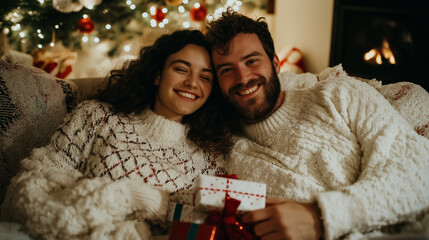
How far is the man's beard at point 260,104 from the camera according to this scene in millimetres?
1368

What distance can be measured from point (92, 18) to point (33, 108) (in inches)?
75.4

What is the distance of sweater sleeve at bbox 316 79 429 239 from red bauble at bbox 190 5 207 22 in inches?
90.1

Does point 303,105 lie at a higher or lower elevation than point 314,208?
higher

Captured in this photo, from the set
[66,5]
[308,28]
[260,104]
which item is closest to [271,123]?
[260,104]

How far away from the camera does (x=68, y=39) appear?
311cm

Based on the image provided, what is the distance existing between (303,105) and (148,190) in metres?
0.78

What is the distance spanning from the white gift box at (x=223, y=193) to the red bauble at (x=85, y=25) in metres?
2.35

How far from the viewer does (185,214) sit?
99 centimetres

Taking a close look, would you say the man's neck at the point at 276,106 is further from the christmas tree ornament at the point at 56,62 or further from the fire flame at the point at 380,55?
the christmas tree ornament at the point at 56,62

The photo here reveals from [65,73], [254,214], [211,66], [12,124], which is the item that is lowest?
[65,73]

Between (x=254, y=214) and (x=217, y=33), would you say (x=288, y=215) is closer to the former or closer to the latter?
(x=254, y=214)

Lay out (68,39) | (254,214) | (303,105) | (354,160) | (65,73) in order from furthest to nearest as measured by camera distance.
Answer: (68,39), (65,73), (303,105), (354,160), (254,214)

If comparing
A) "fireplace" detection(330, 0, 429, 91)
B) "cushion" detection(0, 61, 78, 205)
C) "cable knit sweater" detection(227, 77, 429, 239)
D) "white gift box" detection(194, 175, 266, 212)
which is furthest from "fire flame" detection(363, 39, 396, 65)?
"cushion" detection(0, 61, 78, 205)

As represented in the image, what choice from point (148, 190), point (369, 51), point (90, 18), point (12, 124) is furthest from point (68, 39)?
point (369, 51)
